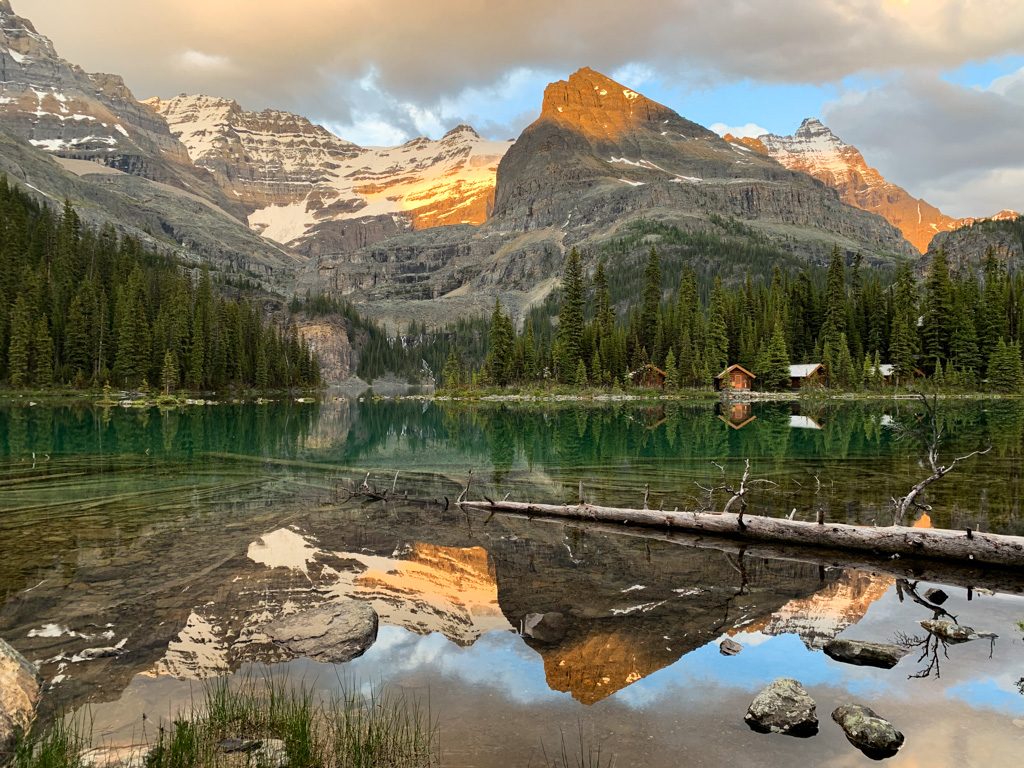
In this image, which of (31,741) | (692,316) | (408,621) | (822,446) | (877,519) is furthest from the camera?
(692,316)

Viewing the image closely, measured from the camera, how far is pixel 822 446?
39000 mm

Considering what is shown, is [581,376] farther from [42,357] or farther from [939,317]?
[42,357]

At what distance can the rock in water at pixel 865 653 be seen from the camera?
34.7 ft

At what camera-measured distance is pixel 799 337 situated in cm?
11631

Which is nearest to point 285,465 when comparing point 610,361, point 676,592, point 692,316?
point 676,592

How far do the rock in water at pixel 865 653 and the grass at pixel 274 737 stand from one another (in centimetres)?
698

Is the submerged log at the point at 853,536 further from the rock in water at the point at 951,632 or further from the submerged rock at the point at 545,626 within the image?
the submerged rock at the point at 545,626

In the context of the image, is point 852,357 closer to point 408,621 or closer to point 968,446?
point 968,446

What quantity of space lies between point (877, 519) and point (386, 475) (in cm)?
2199

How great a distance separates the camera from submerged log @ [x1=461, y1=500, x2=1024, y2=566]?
15000 millimetres

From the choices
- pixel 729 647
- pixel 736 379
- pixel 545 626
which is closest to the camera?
pixel 729 647

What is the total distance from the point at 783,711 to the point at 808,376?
10473cm

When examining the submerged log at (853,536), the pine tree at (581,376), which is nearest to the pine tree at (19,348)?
the pine tree at (581,376)

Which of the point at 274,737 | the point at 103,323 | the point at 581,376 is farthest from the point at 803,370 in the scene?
the point at 103,323
